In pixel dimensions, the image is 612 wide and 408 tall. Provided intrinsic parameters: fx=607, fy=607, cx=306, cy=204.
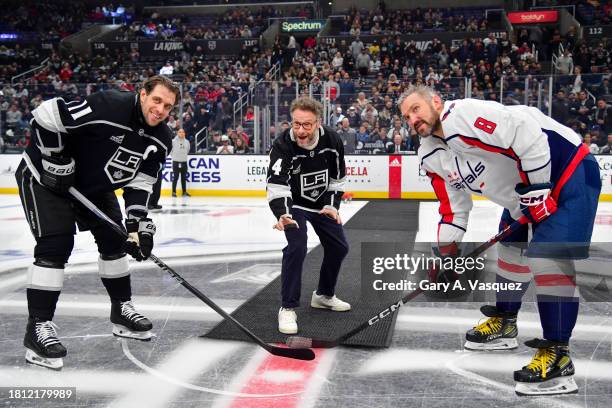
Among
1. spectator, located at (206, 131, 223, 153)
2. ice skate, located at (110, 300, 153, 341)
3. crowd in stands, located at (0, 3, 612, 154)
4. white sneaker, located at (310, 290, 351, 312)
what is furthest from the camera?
spectator, located at (206, 131, 223, 153)

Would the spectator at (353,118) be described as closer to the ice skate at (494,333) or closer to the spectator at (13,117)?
the spectator at (13,117)

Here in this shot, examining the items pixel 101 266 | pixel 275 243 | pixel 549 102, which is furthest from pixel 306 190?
pixel 549 102

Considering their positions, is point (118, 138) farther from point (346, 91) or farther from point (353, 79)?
point (353, 79)

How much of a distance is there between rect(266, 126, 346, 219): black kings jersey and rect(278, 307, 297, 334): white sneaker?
53 cm

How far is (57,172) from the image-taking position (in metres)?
2.83

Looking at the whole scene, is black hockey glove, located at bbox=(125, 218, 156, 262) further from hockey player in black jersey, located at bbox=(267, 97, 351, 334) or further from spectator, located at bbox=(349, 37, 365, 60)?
spectator, located at bbox=(349, 37, 365, 60)

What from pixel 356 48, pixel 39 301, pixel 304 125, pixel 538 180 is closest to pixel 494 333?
pixel 538 180

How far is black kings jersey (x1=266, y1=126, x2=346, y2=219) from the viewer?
3.35 metres

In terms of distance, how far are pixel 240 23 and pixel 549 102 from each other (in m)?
13.4

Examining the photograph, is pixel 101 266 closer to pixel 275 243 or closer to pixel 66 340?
pixel 66 340

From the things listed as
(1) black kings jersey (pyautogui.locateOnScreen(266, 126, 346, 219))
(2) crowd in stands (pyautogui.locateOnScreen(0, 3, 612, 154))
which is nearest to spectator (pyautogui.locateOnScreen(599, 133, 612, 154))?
(2) crowd in stands (pyautogui.locateOnScreen(0, 3, 612, 154))

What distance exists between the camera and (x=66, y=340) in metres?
3.14

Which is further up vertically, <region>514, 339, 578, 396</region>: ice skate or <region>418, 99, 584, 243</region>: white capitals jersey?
<region>418, 99, 584, 243</region>: white capitals jersey

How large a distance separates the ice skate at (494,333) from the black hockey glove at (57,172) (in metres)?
2.11
